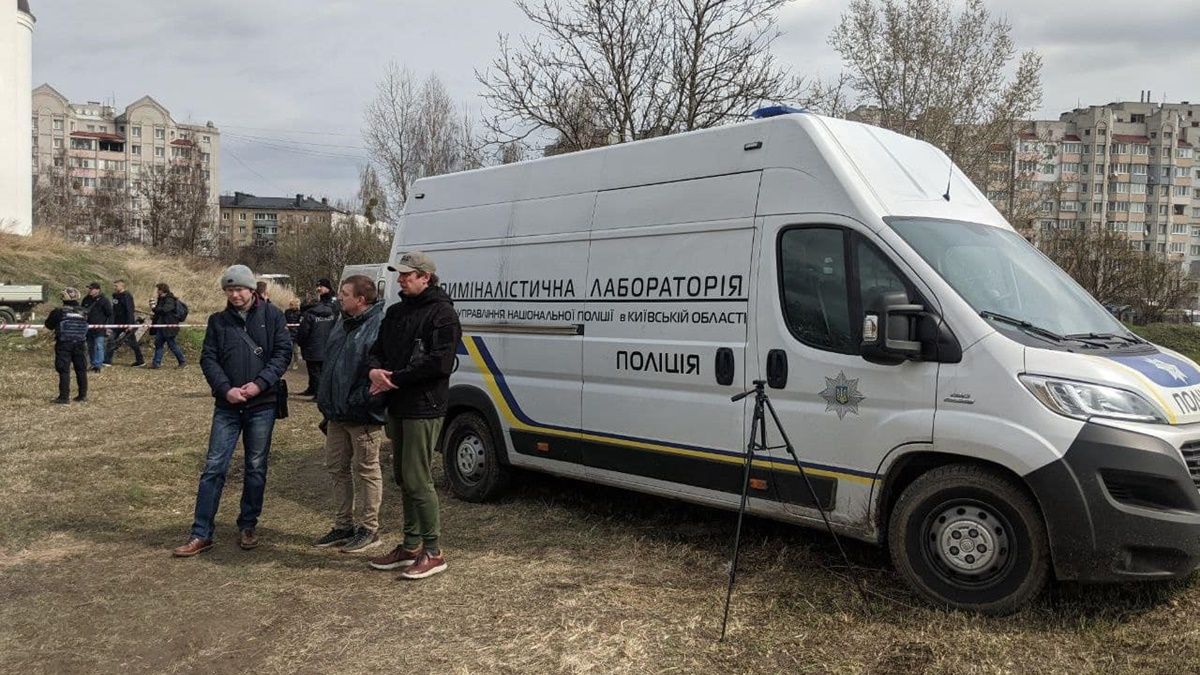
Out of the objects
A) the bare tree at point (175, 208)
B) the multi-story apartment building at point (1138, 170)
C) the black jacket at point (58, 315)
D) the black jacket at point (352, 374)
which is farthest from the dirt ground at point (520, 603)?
the multi-story apartment building at point (1138, 170)

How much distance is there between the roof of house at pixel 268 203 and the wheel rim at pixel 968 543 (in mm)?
126654

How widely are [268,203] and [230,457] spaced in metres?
133

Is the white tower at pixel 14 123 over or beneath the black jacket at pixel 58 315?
over

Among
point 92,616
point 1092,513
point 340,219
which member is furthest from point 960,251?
point 340,219

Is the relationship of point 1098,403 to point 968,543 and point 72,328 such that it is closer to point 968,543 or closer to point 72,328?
point 968,543

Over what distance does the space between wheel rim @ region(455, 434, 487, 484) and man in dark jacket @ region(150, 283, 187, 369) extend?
13052 mm

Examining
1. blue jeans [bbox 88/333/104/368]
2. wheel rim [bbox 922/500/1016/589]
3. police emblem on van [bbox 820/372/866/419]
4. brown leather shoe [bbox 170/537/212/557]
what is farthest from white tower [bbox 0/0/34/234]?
wheel rim [bbox 922/500/1016/589]

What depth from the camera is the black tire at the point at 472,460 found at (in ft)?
23.2

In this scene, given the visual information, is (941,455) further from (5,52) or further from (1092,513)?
(5,52)

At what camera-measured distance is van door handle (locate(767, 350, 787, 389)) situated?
5066 millimetres

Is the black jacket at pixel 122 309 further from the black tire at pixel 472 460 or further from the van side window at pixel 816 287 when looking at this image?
the van side window at pixel 816 287

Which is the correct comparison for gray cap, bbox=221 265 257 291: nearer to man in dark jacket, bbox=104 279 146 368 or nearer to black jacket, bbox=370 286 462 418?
black jacket, bbox=370 286 462 418

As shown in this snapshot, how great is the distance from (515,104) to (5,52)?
103 ft

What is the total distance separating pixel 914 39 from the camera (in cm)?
2200
